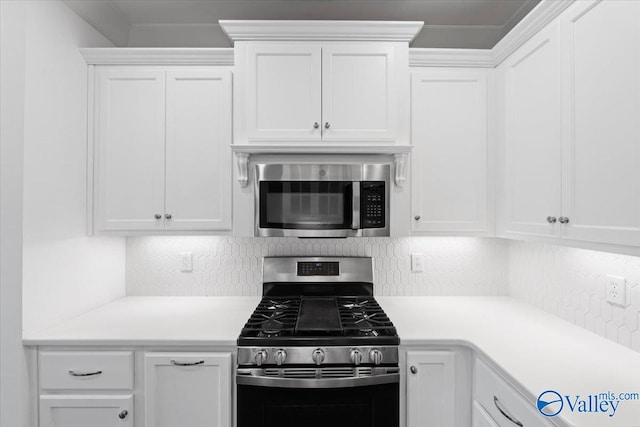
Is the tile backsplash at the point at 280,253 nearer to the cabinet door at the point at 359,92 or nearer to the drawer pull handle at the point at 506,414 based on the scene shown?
the cabinet door at the point at 359,92

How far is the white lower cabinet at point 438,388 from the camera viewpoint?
1625 mm

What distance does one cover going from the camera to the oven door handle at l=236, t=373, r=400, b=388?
1.56 meters

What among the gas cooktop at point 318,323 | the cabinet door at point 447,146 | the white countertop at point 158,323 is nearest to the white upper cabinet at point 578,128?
the cabinet door at point 447,146

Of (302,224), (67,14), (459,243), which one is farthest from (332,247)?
(67,14)

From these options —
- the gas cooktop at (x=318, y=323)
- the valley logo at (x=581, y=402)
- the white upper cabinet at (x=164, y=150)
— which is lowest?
the valley logo at (x=581, y=402)

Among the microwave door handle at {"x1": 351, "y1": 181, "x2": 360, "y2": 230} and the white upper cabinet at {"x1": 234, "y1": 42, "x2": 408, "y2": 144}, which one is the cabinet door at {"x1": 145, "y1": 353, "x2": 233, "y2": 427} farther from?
the white upper cabinet at {"x1": 234, "y1": 42, "x2": 408, "y2": 144}

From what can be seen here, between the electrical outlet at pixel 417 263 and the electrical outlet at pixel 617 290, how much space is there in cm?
96

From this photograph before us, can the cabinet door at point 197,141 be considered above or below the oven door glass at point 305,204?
above

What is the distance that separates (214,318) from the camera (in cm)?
190

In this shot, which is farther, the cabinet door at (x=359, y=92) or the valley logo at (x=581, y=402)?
the cabinet door at (x=359, y=92)

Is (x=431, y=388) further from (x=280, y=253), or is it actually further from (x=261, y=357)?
(x=280, y=253)

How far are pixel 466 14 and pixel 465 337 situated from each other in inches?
74.3

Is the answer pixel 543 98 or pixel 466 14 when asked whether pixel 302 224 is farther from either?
pixel 466 14

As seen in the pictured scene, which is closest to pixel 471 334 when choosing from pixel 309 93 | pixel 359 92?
pixel 359 92
